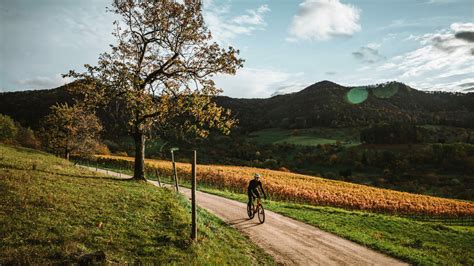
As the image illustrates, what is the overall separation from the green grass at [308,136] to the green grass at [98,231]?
140785 mm

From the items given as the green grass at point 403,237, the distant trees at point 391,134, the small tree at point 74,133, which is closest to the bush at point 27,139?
the small tree at point 74,133

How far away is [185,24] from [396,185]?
333 feet

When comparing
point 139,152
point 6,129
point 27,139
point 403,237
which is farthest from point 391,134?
point 139,152

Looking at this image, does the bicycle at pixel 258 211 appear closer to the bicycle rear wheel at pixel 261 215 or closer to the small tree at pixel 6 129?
the bicycle rear wheel at pixel 261 215

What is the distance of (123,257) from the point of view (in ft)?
28.1

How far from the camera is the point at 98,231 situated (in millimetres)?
9977

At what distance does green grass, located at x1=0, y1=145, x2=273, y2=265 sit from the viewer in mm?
8328

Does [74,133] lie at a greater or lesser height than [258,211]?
greater

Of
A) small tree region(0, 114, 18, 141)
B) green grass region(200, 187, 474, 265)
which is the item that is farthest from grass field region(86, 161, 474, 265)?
small tree region(0, 114, 18, 141)

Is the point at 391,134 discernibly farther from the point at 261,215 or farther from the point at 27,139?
the point at 261,215

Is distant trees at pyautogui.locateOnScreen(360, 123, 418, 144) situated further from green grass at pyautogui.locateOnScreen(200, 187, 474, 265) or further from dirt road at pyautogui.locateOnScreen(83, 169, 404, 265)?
dirt road at pyautogui.locateOnScreen(83, 169, 404, 265)

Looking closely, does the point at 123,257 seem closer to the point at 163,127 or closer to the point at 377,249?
the point at 377,249

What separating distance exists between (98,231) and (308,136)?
162 metres

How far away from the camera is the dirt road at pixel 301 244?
12.8 meters
